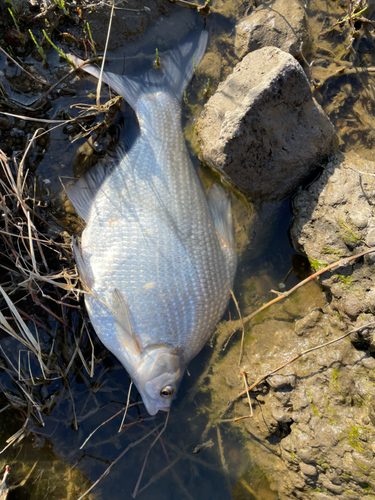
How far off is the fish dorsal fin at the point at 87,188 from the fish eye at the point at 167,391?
5.83 feet

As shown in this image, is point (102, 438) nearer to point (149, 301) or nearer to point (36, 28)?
point (149, 301)

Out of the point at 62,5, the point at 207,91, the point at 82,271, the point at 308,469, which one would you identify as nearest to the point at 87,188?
the point at 82,271

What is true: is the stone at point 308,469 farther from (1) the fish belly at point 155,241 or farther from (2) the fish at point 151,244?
(1) the fish belly at point 155,241

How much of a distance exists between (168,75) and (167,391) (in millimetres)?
3069

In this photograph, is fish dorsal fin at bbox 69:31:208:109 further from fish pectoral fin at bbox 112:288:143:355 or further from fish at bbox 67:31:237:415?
fish pectoral fin at bbox 112:288:143:355

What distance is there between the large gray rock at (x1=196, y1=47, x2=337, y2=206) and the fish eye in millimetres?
1992

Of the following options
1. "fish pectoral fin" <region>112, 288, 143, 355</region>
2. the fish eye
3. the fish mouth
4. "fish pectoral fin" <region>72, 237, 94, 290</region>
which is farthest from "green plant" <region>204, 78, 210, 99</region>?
the fish mouth

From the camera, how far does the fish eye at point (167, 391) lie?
317 cm

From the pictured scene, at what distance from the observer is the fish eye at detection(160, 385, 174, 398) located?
317 centimetres

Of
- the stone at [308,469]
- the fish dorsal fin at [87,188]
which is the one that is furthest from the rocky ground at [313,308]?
the fish dorsal fin at [87,188]

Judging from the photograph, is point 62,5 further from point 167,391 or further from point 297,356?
point 297,356

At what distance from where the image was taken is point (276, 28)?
10.6 ft

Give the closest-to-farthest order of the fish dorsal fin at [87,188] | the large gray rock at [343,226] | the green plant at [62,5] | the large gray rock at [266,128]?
1. the large gray rock at [266,128]
2. the large gray rock at [343,226]
3. the green plant at [62,5]
4. the fish dorsal fin at [87,188]

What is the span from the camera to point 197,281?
320 cm
